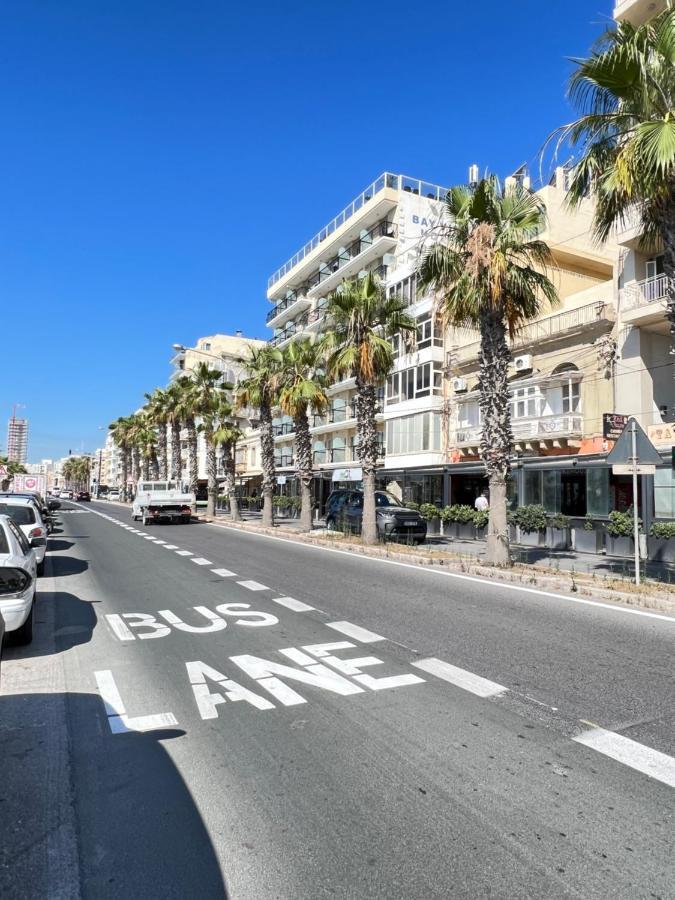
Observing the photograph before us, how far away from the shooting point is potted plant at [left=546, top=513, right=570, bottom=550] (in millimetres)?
20047

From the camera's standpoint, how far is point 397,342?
38.4 meters

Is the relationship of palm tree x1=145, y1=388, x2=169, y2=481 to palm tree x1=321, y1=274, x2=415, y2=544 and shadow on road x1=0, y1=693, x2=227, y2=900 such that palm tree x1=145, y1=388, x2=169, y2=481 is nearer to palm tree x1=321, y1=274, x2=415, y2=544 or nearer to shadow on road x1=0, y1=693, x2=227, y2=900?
palm tree x1=321, y1=274, x2=415, y2=544

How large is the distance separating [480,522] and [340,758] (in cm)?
1943

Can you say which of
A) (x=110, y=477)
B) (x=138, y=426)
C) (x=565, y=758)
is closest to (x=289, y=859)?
(x=565, y=758)

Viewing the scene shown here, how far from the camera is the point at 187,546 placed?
1914 centimetres

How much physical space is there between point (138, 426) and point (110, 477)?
9938 centimetres

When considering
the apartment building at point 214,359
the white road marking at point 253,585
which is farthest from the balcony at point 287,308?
the white road marking at point 253,585

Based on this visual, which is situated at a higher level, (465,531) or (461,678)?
(461,678)

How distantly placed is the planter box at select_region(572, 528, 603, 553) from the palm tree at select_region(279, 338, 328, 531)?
10.8 m

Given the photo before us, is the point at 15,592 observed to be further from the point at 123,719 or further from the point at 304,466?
the point at 304,466

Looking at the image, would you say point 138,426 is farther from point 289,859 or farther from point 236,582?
point 289,859

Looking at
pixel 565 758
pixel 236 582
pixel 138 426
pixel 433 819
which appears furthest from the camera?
pixel 138 426

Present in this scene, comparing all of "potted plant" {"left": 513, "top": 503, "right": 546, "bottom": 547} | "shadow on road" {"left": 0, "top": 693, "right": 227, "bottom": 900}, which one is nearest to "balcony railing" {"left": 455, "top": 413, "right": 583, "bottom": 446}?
"potted plant" {"left": 513, "top": 503, "right": 546, "bottom": 547}

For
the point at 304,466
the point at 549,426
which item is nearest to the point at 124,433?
the point at 304,466
